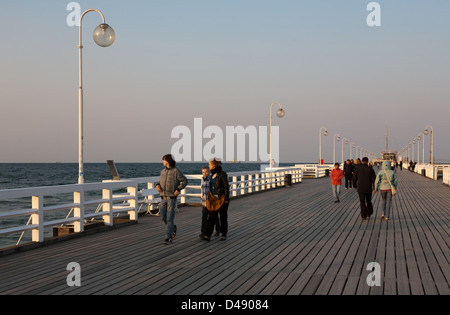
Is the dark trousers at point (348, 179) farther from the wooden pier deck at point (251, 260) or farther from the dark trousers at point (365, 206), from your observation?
the wooden pier deck at point (251, 260)

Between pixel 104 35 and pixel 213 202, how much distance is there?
5179 mm

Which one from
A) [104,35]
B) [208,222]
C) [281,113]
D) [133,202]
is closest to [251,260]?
[208,222]

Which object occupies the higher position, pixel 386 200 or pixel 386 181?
pixel 386 181

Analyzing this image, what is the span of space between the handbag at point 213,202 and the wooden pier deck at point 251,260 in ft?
2.43

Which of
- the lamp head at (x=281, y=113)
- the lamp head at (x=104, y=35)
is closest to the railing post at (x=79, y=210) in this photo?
the lamp head at (x=104, y=35)

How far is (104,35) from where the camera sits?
11.8 meters

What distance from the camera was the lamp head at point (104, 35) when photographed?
1178cm

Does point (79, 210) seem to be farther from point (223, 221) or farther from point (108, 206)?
point (223, 221)

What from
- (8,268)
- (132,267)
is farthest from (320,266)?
(8,268)

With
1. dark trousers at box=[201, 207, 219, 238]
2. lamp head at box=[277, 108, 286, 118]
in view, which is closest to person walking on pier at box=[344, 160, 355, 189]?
lamp head at box=[277, 108, 286, 118]

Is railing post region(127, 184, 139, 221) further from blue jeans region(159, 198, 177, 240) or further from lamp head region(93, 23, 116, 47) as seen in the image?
lamp head region(93, 23, 116, 47)

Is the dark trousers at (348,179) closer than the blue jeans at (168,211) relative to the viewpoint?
No

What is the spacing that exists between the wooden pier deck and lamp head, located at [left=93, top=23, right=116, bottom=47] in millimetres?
4751
